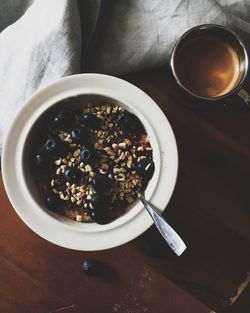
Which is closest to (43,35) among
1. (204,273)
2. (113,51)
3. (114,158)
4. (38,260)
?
(113,51)

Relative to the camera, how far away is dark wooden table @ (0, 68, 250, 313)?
2.64 feet

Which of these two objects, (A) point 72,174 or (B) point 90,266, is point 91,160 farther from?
(B) point 90,266

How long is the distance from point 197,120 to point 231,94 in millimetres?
88

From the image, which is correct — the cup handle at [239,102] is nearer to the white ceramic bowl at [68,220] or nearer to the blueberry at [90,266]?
the white ceramic bowl at [68,220]

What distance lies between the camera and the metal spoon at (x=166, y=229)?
27.5 inches

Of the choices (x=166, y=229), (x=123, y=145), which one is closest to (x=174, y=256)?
(x=166, y=229)

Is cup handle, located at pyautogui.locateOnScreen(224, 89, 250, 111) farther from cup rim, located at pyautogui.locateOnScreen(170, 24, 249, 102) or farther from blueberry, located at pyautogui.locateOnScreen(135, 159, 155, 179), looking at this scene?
blueberry, located at pyautogui.locateOnScreen(135, 159, 155, 179)

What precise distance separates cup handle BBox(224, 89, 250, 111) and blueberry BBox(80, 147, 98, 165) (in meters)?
0.24

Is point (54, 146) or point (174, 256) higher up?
point (54, 146)

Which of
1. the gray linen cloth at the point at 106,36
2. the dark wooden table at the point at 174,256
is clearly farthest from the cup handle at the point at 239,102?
the gray linen cloth at the point at 106,36

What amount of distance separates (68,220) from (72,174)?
7 cm

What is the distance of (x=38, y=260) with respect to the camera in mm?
803

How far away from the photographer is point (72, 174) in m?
0.71

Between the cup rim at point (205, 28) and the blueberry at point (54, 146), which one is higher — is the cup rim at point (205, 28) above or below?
above
